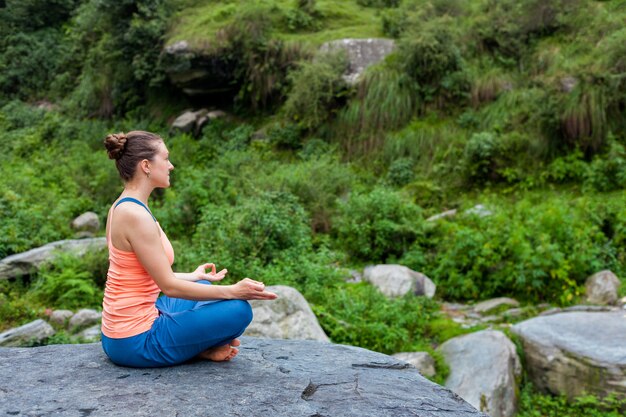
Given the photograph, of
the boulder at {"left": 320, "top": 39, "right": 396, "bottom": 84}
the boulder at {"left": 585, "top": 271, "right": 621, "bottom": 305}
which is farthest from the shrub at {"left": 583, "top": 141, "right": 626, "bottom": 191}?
the boulder at {"left": 320, "top": 39, "right": 396, "bottom": 84}

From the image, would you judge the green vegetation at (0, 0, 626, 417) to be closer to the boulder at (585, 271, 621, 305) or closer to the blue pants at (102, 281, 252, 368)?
the boulder at (585, 271, 621, 305)

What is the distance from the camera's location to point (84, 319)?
6227 mm

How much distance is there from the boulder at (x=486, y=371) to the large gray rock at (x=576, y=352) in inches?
9.1

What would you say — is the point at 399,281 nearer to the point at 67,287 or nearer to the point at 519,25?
the point at 67,287

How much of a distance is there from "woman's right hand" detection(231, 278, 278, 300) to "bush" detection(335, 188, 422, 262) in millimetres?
5399

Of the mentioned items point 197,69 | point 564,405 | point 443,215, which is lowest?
point 564,405

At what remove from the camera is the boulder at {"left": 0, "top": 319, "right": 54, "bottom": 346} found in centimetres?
534

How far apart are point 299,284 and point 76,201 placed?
5.99m

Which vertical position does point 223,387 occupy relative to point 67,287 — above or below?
above

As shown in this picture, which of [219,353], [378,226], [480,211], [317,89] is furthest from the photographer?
[317,89]

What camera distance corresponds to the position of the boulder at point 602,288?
6.40 metres

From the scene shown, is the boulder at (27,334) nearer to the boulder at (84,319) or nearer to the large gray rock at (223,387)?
the boulder at (84,319)

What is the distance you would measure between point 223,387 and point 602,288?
17.4 ft

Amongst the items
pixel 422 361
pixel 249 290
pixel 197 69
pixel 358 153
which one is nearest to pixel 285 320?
pixel 422 361
